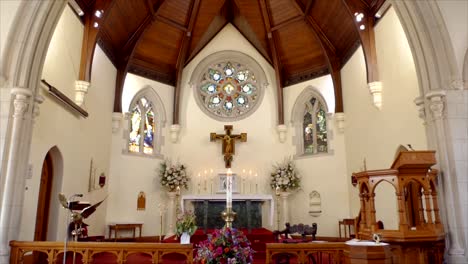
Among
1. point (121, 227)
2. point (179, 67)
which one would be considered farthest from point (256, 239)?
point (179, 67)

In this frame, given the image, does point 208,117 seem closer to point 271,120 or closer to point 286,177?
point 271,120

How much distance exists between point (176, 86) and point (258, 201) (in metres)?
4.56

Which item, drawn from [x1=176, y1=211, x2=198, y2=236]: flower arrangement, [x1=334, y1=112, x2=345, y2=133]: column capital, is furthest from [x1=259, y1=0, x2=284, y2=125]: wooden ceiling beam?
[x1=176, y1=211, x2=198, y2=236]: flower arrangement

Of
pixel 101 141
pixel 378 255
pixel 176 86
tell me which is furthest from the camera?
pixel 176 86

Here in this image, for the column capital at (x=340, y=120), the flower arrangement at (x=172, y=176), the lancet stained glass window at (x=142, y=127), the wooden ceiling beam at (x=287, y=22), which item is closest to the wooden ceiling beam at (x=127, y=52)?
the lancet stained glass window at (x=142, y=127)

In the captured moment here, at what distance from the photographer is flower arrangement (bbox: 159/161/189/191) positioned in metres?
10.8

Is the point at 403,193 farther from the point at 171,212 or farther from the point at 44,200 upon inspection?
the point at 171,212

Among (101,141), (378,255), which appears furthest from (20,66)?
(378,255)

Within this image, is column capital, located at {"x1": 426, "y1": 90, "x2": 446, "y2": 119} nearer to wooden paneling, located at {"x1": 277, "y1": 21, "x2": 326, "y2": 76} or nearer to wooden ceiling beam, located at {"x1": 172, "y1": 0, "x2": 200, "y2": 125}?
wooden paneling, located at {"x1": 277, "y1": 21, "x2": 326, "y2": 76}

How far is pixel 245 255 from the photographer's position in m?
3.21

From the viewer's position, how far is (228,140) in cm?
1152

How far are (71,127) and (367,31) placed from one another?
7245 millimetres

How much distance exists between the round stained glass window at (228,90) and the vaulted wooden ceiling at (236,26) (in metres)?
0.87

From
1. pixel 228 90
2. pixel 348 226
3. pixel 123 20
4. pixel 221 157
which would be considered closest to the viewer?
pixel 123 20
